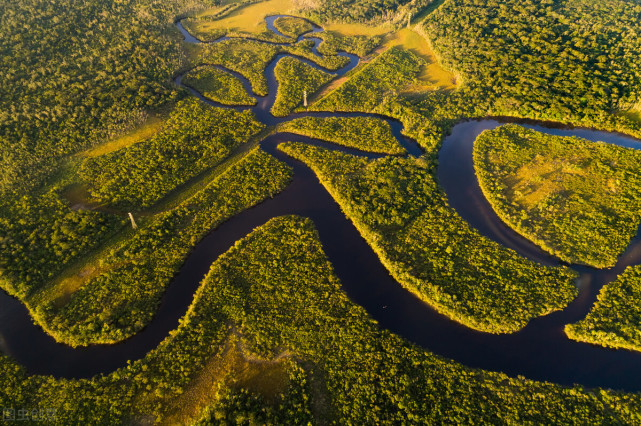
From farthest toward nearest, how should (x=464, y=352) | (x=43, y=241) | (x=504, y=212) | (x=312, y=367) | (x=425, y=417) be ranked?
(x=504, y=212) < (x=43, y=241) < (x=464, y=352) < (x=312, y=367) < (x=425, y=417)

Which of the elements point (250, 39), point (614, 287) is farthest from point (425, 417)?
point (250, 39)

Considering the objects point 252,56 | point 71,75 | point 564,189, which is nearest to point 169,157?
point 71,75

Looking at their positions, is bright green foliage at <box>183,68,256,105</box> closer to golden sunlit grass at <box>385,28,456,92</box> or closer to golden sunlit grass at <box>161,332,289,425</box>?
golden sunlit grass at <box>385,28,456,92</box>

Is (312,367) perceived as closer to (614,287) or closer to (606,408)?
(606,408)

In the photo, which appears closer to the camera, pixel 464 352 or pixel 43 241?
pixel 464 352

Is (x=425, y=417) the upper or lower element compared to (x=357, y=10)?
lower

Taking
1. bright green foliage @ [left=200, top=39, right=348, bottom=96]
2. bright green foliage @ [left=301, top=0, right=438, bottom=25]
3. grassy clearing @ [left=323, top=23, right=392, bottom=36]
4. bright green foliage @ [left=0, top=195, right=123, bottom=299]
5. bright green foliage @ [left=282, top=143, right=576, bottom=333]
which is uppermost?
bright green foliage @ [left=301, top=0, right=438, bottom=25]

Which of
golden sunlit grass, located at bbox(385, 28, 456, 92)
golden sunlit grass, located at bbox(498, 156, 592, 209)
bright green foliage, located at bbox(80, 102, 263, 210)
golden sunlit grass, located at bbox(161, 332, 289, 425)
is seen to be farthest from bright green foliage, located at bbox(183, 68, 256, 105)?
golden sunlit grass, located at bbox(161, 332, 289, 425)
